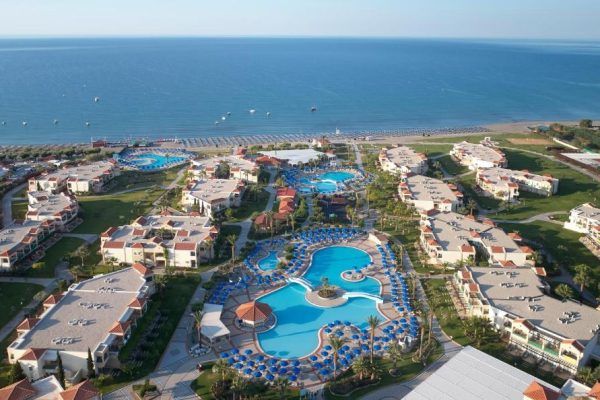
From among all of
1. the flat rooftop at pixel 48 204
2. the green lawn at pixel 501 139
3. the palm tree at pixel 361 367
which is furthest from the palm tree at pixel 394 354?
the green lawn at pixel 501 139

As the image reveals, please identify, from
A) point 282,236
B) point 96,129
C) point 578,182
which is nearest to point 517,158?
point 578,182

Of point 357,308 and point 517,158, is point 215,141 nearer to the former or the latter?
point 517,158

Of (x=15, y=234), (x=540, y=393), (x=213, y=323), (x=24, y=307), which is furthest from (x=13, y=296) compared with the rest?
(x=540, y=393)

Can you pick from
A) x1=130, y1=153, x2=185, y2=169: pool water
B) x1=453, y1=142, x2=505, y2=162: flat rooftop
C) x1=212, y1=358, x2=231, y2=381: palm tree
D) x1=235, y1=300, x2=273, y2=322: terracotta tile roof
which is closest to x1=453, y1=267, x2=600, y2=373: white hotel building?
x1=235, y1=300, x2=273, y2=322: terracotta tile roof

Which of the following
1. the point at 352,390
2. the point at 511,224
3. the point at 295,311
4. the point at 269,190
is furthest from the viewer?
the point at 269,190

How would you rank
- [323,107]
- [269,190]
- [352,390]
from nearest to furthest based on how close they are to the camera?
1. [352,390]
2. [269,190]
3. [323,107]
